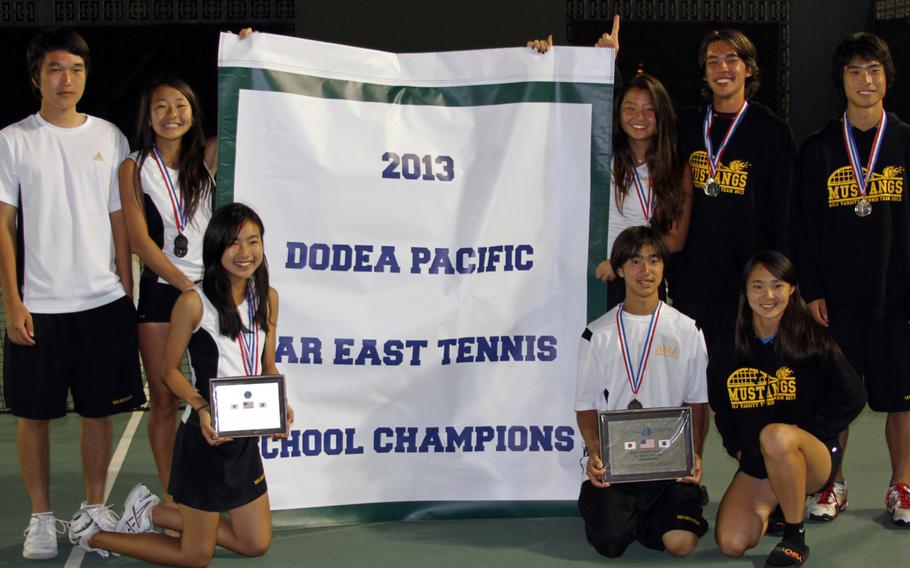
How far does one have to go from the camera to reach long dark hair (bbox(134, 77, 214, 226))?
479cm

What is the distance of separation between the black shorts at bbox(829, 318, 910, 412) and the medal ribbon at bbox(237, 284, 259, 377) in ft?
8.49

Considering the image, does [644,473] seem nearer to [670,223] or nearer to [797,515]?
[797,515]

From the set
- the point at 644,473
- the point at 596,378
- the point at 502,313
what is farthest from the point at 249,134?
the point at 644,473

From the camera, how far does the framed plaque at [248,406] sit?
4.29 meters

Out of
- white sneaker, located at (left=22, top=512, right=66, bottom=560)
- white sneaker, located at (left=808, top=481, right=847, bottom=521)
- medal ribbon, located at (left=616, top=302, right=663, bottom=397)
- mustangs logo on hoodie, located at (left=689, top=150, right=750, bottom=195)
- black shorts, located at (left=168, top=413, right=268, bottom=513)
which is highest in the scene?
mustangs logo on hoodie, located at (left=689, top=150, right=750, bottom=195)

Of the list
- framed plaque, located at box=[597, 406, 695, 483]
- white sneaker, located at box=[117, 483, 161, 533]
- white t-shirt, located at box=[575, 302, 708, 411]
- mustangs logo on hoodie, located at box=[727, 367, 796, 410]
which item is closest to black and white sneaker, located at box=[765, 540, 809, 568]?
framed plaque, located at box=[597, 406, 695, 483]

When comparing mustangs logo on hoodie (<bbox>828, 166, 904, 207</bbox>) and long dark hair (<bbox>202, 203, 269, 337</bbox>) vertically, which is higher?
mustangs logo on hoodie (<bbox>828, 166, 904, 207</bbox>)

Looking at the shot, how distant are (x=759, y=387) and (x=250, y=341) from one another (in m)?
2.10

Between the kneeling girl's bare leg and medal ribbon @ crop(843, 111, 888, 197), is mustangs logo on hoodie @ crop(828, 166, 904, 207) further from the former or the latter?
the kneeling girl's bare leg

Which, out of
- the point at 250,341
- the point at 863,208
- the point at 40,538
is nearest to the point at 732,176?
the point at 863,208

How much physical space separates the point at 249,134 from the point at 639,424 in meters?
2.08

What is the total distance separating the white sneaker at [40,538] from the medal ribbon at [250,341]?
1.13 m

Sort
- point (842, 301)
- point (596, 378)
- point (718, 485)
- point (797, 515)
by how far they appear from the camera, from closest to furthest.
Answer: point (797, 515) → point (596, 378) → point (842, 301) → point (718, 485)

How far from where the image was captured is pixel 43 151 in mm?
4762
